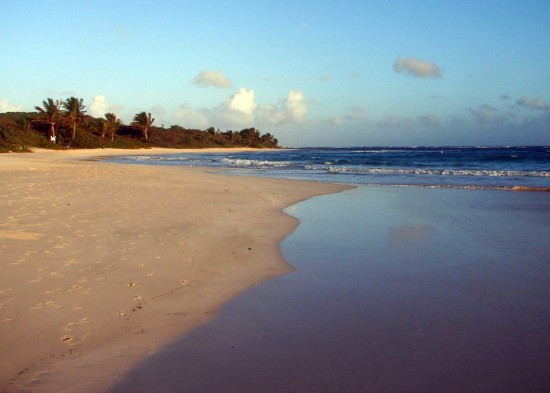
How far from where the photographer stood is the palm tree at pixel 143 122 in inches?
3580

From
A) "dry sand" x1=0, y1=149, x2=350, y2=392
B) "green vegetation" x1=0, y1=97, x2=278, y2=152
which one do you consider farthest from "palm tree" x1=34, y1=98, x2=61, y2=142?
"dry sand" x1=0, y1=149, x2=350, y2=392

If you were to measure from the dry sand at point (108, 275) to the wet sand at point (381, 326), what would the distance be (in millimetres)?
399

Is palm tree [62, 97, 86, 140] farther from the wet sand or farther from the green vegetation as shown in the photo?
the wet sand

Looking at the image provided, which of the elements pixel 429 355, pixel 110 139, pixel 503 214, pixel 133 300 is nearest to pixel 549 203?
pixel 503 214

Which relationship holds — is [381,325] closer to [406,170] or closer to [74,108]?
[406,170]

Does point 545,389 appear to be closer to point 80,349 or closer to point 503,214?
point 80,349

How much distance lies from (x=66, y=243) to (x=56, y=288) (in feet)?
7.90

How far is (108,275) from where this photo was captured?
A: 20.4 ft

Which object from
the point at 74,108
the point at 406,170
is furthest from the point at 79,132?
the point at 406,170

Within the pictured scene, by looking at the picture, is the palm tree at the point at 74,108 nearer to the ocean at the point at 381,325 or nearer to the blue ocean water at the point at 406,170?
the blue ocean water at the point at 406,170

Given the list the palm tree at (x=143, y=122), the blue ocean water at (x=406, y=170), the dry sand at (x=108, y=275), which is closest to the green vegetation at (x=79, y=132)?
the palm tree at (x=143, y=122)

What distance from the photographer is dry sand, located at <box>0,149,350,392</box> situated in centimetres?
395

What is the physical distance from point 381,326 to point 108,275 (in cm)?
365

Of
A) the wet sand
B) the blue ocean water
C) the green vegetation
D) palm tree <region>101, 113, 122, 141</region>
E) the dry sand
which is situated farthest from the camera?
palm tree <region>101, 113, 122, 141</region>
